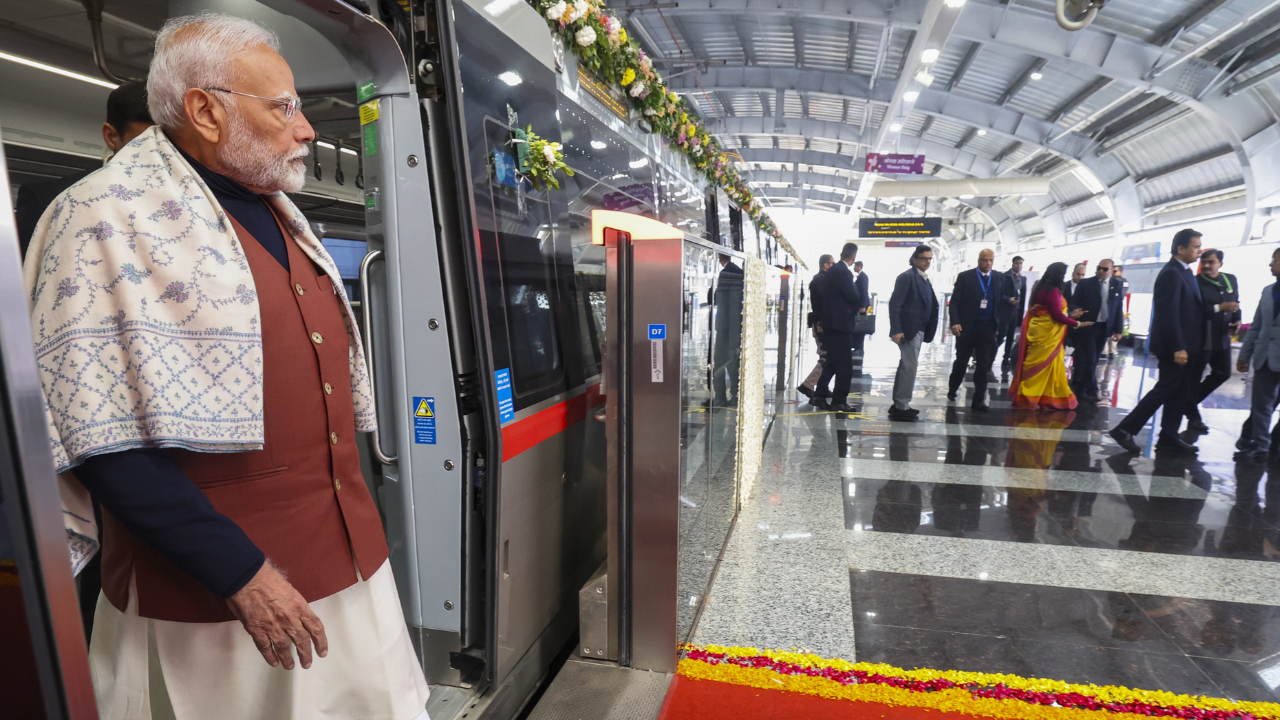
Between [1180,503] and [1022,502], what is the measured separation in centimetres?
103

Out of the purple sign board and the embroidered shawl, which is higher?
the purple sign board

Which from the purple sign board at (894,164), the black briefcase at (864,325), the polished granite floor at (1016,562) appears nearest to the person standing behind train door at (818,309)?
the polished granite floor at (1016,562)

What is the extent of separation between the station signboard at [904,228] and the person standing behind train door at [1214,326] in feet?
54.1

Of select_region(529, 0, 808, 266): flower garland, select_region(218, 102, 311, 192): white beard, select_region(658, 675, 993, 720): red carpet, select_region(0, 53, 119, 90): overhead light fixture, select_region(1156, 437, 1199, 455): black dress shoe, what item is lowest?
select_region(1156, 437, 1199, 455): black dress shoe

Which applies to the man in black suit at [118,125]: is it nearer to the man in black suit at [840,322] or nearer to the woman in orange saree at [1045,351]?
the man in black suit at [840,322]

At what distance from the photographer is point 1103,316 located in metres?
8.98

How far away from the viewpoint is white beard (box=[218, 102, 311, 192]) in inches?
47.9

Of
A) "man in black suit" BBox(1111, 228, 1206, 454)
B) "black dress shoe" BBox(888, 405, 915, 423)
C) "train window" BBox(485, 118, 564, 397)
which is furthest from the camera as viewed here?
"black dress shoe" BBox(888, 405, 915, 423)

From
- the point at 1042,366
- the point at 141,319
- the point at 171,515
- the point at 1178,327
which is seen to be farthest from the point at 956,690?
the point at 1042,366

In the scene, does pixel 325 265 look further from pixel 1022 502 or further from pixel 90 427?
pixel 1022 502

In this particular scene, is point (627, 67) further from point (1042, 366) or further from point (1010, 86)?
point (1010, 86)

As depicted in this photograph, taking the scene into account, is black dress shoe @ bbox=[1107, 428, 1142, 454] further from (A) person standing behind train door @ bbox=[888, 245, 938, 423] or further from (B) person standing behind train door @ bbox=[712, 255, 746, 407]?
(B) person standing behind train door @ bbox=[712, 255, 746, 407]

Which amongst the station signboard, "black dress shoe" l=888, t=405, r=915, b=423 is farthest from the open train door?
the station signboard

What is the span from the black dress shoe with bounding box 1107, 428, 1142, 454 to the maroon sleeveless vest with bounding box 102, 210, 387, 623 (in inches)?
268
